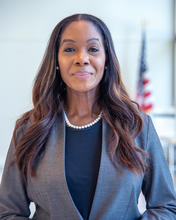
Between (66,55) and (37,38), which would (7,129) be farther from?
(66,55)

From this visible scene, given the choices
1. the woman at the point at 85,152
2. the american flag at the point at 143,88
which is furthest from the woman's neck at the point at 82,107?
the american flag at the point at 143,88

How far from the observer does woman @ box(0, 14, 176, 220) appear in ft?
3.34

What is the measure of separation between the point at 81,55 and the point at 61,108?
0.93ft

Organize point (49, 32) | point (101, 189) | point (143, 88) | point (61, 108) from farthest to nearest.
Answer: point (49, 32) → point (143, 88) → point (61, 108) → point (101, 189)

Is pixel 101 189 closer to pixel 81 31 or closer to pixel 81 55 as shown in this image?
pixel 81 55

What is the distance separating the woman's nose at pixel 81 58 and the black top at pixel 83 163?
0.92 feet

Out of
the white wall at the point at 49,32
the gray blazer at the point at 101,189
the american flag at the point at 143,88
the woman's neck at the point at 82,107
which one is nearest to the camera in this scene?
the gray blazer at the point at 101,189

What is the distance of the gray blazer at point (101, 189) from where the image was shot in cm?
101

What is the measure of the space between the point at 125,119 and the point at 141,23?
4347mm

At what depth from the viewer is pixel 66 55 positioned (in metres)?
1.11

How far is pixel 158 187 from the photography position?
3.52 feet

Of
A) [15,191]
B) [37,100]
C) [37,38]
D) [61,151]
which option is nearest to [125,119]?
[61,151]

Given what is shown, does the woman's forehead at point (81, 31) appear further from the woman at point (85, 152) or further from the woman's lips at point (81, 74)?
the woman's lips at point (81, 74)

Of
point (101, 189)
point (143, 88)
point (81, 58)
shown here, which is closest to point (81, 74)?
point (81, 58)
